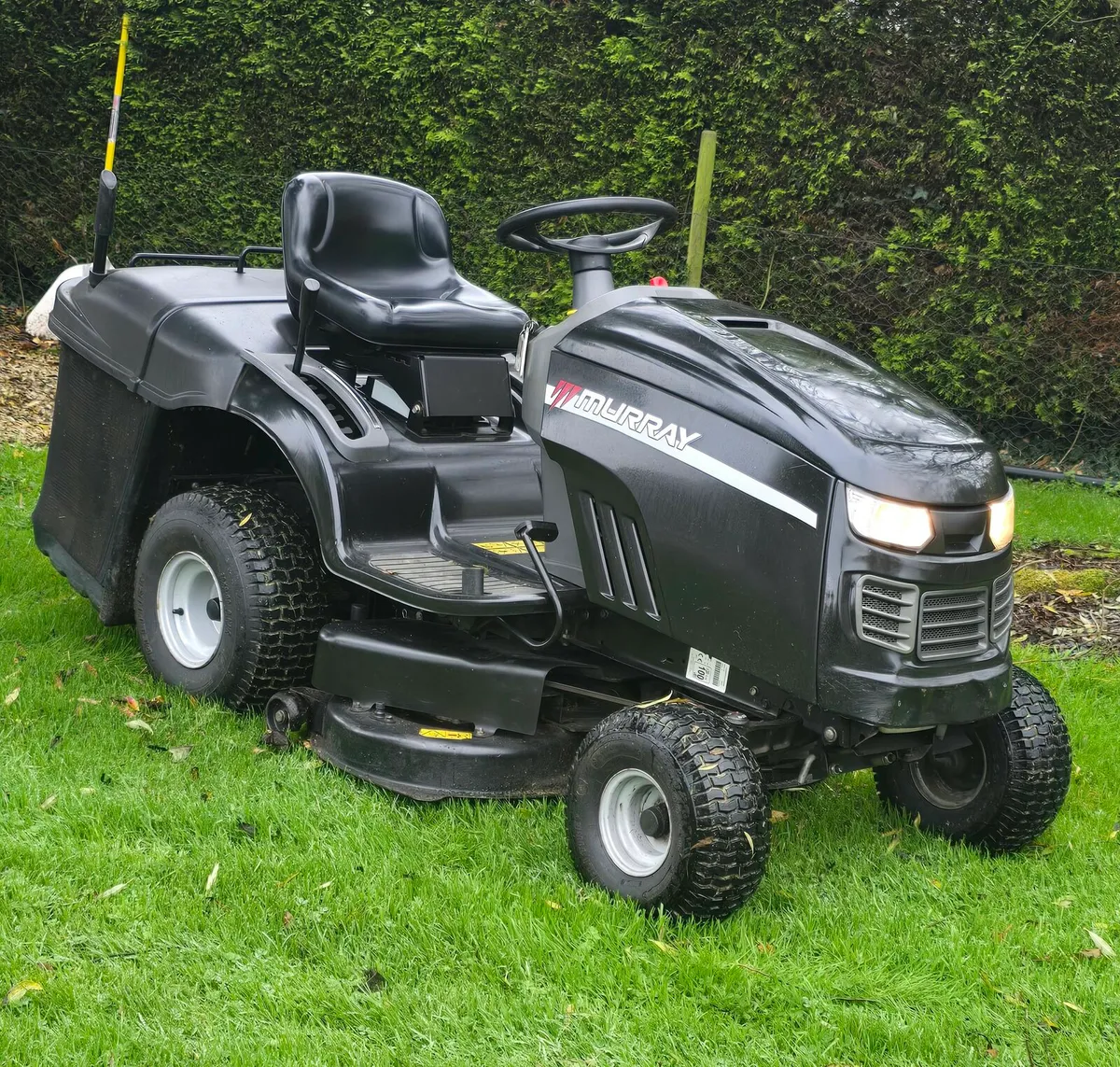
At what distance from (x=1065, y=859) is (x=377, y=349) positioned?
84.7 inches

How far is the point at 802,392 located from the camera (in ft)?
8.74

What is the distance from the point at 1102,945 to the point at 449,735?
1.44 meters

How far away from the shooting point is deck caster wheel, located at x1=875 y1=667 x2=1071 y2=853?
9.62 feet

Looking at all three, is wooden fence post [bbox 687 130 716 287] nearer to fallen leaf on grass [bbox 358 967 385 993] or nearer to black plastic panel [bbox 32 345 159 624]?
black plastic panel [bbox 32 345 159 624]

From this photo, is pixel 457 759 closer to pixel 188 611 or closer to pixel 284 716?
pixel 284 716

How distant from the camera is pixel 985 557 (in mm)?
2643

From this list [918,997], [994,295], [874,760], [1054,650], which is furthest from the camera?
[994,295]

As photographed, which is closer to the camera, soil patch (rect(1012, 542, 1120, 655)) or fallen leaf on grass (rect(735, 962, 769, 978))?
fallen leaf on grass (rect(735, 962, 769, 978))

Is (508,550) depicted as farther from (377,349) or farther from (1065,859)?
(1065,859)

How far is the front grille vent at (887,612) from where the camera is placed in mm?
2516

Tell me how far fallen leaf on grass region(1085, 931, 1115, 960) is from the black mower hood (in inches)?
34.9

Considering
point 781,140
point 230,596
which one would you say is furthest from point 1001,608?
point 781,140

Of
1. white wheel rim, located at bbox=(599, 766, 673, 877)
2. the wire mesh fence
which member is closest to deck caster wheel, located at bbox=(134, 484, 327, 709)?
white wheel rim, located at bbox=(599, 766, 673, 877)

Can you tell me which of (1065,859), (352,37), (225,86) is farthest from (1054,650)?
(225,86)
